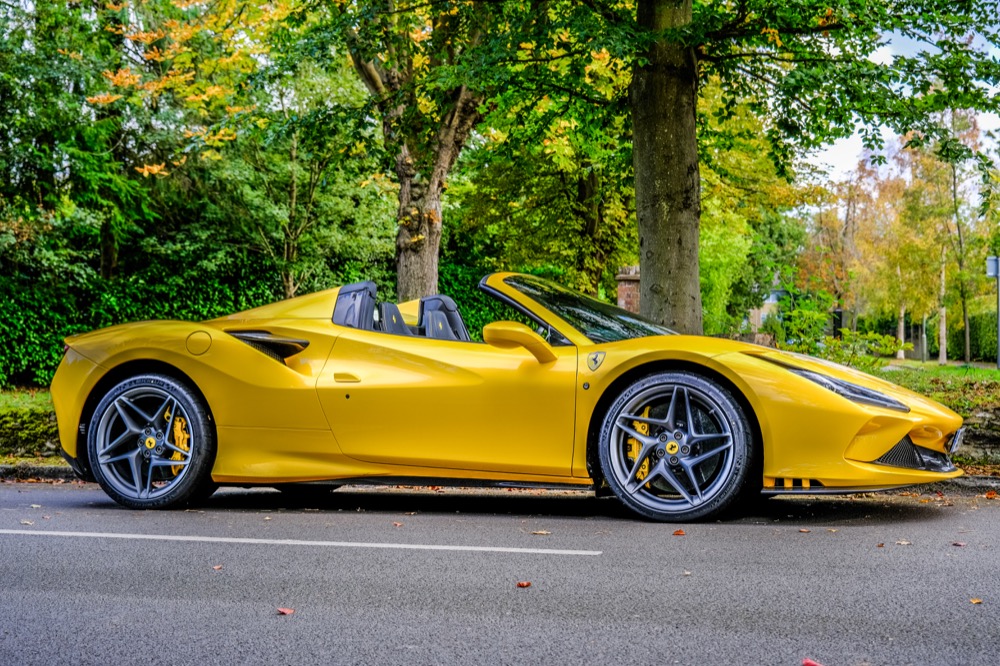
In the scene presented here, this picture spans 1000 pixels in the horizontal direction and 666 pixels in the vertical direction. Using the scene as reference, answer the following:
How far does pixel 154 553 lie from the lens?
15.0 ft

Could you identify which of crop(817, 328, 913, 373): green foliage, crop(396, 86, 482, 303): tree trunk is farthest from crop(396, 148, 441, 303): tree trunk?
crop(817, 328, 913, 373): green foliage

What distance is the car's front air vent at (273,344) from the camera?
588cm

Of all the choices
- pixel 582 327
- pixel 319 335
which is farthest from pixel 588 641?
pixel 319 335

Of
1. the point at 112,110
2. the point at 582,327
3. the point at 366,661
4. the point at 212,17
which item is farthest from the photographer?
the point at 112,110

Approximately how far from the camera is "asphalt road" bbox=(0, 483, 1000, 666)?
3021 millimetres

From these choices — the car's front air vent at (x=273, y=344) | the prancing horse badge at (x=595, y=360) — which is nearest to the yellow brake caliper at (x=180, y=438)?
the car's front air vent at (x=273, y=344)

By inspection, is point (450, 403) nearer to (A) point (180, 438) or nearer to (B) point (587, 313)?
(B) point (587, 313)

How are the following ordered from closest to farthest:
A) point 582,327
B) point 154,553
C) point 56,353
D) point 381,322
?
point 154,553
point 582,327
point 381,322
point 56,353

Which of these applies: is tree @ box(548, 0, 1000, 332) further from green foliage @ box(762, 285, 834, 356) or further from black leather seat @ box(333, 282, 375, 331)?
black leather seat @ box(333, 282, 375, 331)

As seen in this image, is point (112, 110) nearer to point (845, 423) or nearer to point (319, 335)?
point (319, 335)

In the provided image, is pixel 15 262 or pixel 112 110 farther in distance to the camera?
pixel 112 110

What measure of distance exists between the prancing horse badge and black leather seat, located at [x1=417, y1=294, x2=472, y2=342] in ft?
2.86

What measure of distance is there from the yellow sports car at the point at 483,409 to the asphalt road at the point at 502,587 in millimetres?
257

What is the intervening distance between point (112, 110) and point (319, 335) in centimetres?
1482
